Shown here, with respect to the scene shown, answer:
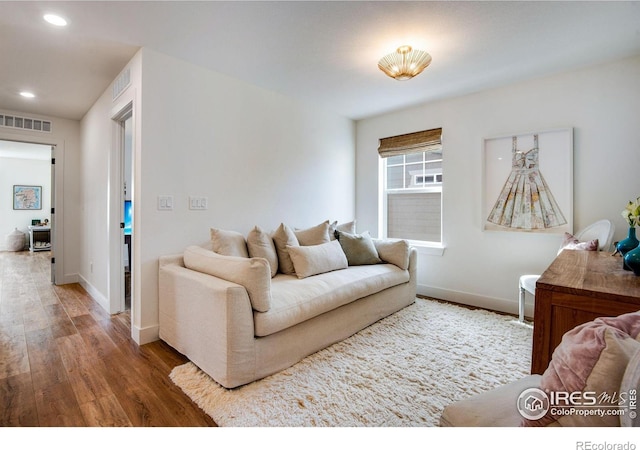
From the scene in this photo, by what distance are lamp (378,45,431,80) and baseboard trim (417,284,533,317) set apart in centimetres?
251

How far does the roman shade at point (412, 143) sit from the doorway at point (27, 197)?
8.00 m

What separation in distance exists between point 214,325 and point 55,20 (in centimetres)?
235

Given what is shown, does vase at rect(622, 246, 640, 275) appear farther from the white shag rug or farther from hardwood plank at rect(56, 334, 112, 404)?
hardwood plank at rect(56, 334, 112, 404)

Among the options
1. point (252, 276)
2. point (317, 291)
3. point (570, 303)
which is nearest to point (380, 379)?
point (317, 291)

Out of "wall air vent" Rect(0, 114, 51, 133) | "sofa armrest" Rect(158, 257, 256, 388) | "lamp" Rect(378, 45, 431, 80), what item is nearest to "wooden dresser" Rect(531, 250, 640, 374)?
"sofa armrest" Rect(158, 257, 256, 388)

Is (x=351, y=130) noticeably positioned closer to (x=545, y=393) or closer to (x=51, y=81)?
(x=51, y=81)

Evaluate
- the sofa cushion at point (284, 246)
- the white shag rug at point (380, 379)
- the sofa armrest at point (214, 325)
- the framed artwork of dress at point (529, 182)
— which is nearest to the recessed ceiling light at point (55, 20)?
the sofa armrest at point (214, 325)

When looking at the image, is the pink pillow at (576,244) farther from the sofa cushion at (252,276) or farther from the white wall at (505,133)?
the sofa cushion at (252,276)

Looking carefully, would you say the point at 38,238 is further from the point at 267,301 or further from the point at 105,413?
the point at 267,301

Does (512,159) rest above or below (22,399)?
above

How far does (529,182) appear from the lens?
3066 mm

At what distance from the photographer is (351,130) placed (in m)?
4.46
